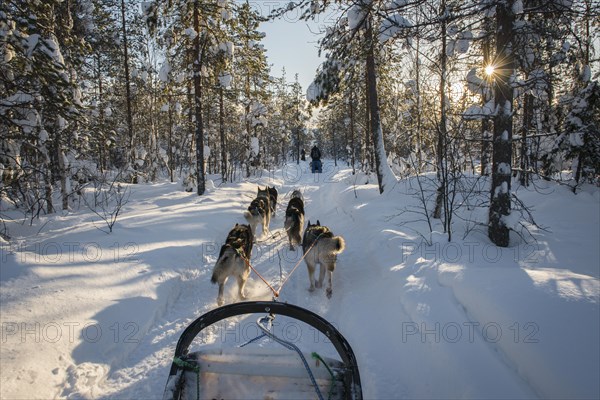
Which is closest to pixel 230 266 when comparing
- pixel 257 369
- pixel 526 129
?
pixel 257 369

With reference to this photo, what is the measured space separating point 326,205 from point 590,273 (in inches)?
384

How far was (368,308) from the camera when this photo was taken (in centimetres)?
444

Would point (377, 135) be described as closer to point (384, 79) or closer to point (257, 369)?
point (384, 79)

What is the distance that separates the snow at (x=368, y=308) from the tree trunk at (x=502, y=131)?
46 centimetres

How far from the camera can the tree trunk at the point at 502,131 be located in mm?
5148

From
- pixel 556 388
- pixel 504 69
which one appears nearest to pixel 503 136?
pixel 504 69

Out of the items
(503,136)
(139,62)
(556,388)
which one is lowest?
(556,388)

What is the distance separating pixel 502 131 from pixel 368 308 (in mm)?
3855

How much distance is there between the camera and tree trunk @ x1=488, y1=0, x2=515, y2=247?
5.15 metres

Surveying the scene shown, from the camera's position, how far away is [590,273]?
432cm

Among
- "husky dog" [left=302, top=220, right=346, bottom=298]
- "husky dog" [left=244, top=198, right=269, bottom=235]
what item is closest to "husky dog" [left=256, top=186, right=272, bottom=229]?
"husky dog" [left=244, top=198, right=269, bottom=235]

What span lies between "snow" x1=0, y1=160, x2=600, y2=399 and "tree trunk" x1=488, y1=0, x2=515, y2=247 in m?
0.46

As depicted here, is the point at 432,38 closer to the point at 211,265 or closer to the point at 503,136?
the point at 503,136

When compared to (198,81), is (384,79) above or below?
above
